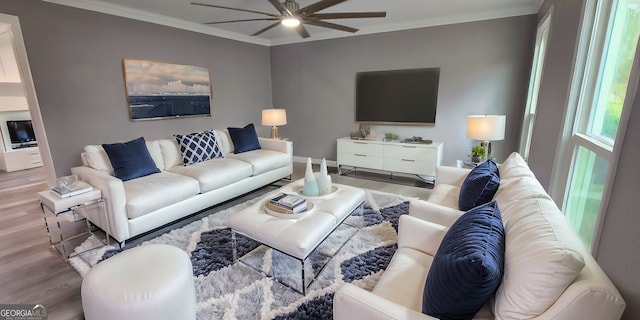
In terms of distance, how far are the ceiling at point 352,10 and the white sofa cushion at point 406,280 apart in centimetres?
285

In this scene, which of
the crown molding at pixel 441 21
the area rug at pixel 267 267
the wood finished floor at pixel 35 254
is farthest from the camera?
the crown molding at pixel 441 21

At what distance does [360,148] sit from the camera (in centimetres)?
456

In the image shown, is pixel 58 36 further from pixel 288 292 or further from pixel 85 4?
pixel 288 292

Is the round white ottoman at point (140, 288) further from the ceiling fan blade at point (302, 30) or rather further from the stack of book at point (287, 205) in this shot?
the ceiling fan blade at point (302, 30)

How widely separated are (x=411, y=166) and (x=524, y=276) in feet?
11.0

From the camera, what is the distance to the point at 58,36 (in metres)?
2.97

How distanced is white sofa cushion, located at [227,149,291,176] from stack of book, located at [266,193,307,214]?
1.54m

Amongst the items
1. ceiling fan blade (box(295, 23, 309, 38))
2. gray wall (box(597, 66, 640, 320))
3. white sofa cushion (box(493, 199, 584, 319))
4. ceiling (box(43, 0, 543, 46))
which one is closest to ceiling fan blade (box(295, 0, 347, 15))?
ceiling fan blade (box(295, 23, 309, 38))

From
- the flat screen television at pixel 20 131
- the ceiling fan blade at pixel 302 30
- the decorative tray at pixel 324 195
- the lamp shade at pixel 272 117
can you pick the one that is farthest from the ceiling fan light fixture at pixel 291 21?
the flat screen television at pixel 20 131

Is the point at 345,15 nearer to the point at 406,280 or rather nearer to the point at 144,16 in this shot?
the point at 406,280

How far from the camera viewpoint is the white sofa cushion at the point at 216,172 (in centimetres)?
316

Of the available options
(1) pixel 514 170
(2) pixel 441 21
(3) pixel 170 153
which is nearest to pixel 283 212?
(1) pixel 514 170

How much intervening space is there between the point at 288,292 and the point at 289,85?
4.28 m

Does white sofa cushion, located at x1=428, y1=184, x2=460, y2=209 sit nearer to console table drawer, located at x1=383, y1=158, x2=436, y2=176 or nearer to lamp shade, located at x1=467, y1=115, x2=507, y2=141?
lamp shade, located at x1=467, y1=115, x2=507, y2=141
